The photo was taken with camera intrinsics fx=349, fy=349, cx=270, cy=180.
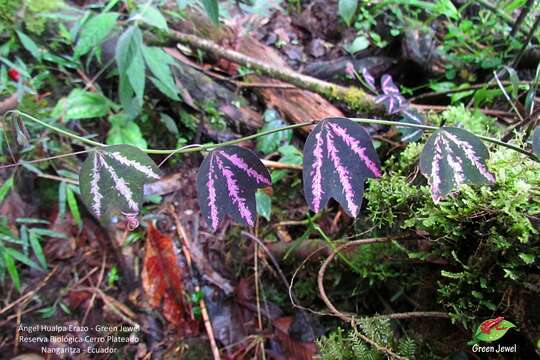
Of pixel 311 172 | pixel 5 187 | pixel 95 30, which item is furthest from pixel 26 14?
pixel 311 172

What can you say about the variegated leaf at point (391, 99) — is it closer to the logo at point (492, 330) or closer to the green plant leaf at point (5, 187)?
the logo at point (492, 330)

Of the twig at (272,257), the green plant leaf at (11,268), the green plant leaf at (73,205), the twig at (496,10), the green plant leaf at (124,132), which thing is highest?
the twig at (496,10)

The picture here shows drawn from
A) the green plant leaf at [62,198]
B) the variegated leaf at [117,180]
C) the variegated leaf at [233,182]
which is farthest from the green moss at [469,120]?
the green plant leaf at [62,198]

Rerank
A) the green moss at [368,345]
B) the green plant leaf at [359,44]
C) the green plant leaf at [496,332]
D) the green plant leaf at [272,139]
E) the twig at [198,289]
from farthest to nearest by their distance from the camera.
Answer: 1. the green plant leaf at [359,44]
2. the green plant leaf at [272,139]
3. the twig at [198,289]
4. the green moss at [368,345]
5. the green plant leaf at [496,332]

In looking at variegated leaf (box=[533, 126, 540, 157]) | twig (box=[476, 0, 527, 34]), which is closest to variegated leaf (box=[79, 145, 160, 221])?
variegated leaf (box=[533, 126, 540, 157])

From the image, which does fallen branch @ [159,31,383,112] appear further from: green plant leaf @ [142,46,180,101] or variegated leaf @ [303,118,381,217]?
variegated leaf @ [303,118,381,217]

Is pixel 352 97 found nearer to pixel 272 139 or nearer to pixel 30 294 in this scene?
pixel 272 139
